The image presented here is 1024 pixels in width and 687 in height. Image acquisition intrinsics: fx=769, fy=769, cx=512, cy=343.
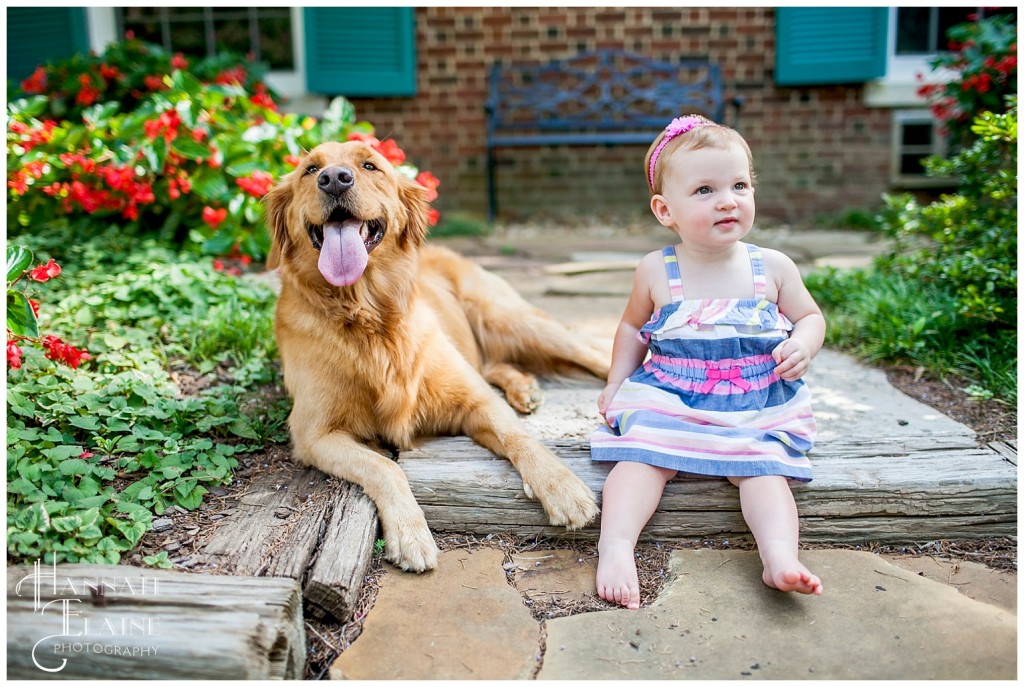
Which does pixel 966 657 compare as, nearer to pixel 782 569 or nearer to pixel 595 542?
pixel 782 569

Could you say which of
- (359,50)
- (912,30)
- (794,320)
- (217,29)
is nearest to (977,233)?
(794,320)

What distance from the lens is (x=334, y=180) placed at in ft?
7.68

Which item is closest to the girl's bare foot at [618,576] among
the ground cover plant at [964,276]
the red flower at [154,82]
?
the ground cover plant at [964,276]

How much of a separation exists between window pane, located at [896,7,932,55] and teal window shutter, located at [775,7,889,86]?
52 centimetres

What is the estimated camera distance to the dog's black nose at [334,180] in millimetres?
2342

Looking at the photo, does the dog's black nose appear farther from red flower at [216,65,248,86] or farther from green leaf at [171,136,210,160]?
red flower at [216,65,248,86]

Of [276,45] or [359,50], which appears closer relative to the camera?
[359,50]

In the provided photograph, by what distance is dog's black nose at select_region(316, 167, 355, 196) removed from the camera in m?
2.34

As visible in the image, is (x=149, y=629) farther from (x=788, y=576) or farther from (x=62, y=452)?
(x=788, y=576)

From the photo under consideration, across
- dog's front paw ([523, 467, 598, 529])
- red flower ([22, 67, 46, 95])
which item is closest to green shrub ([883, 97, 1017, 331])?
dog's front paw ([523, 467, 598, 529])

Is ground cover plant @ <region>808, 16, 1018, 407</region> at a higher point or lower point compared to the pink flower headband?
lower

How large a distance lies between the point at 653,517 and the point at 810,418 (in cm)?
57

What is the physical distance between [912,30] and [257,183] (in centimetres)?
717

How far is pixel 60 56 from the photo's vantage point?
7590mm
